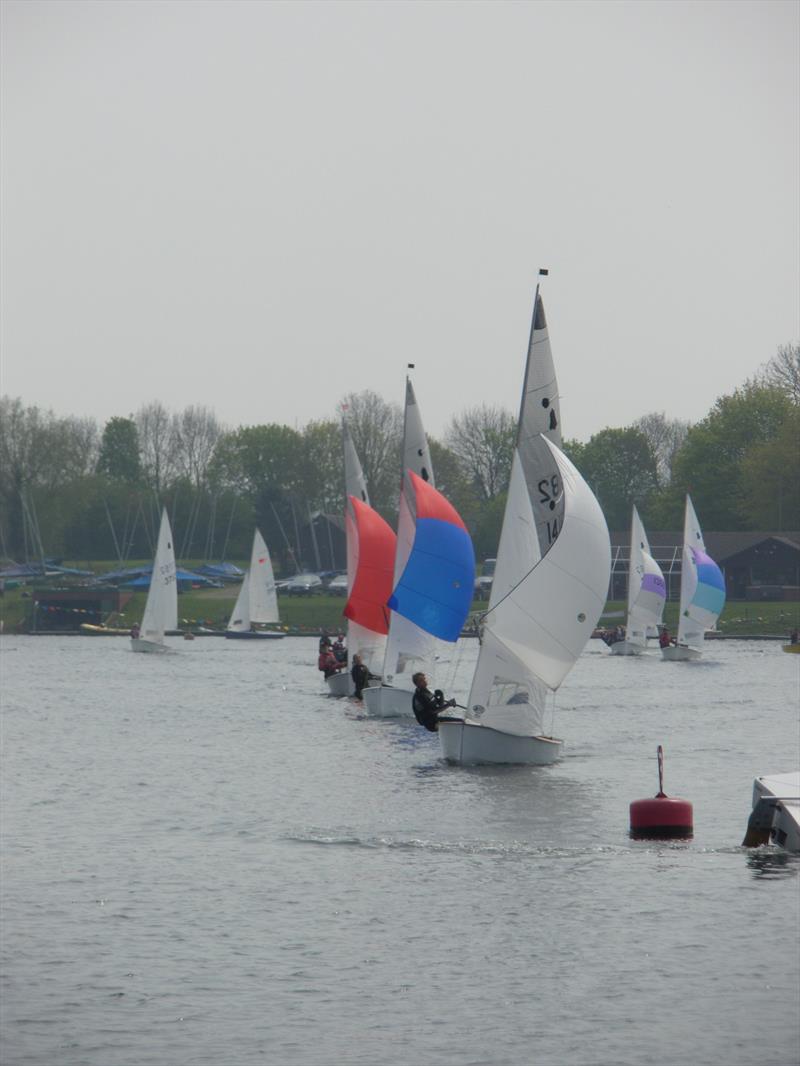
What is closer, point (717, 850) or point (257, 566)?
point (717, 850)

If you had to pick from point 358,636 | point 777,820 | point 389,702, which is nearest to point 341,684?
point 358,636

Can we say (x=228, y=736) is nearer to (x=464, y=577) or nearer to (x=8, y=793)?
(x=464, y=577)

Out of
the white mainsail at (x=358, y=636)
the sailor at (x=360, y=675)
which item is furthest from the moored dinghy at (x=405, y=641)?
the white mainsail at (x=358, y=636)

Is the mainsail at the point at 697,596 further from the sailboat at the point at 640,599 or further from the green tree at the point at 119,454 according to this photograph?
the green tree at the point at 119,454

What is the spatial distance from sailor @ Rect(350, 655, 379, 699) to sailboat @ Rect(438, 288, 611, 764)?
601 inches

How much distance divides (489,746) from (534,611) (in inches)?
101

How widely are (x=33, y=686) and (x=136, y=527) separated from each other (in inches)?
3309

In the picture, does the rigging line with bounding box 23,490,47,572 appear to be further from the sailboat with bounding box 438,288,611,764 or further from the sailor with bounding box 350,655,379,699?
the sailboat with bounding box 438,288,611,764

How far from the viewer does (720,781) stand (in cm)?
3100

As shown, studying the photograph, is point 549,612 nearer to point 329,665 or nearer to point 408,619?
point 408,619

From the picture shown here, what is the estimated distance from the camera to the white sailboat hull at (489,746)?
3075 centimetres

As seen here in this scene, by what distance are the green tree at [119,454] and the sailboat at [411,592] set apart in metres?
118

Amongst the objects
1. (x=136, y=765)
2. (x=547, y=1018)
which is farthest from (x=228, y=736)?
(x=547, y=1018)

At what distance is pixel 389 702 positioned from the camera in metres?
41.5
